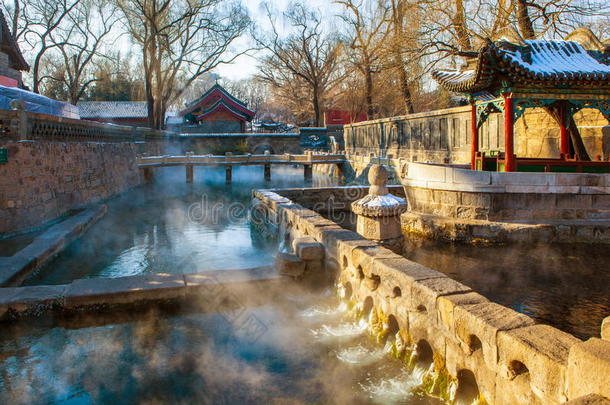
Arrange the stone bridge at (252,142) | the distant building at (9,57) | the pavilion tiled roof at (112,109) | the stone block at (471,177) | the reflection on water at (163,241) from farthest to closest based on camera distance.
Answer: the pavilion tiled roof at (112,109), the stone bridge at (252,142), the distant building at (9,57), the stone block at (471,177), the reflection on water at (163,241)

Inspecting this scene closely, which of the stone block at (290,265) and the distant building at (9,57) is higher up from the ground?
the distant building at (9,57)

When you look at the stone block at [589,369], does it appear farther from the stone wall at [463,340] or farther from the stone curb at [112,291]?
the stone curb at [112,291]

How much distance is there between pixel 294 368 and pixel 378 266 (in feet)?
4.44

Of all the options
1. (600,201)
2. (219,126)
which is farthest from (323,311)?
(219,126)

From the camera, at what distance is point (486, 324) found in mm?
3236

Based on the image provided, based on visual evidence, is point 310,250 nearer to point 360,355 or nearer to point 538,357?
point 360,355

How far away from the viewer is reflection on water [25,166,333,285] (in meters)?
8.38

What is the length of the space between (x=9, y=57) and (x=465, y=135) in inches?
819

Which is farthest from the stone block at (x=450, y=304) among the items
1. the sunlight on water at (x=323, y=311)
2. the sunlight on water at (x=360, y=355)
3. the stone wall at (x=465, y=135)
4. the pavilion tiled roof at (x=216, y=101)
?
the pavilion tiled roof at (x=216, y=101)

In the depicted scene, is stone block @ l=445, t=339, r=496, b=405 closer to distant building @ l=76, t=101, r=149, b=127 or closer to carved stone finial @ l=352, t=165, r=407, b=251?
carved stone finial @ l=352, t=165, r=407, b=251

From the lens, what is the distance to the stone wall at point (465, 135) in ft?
46.6

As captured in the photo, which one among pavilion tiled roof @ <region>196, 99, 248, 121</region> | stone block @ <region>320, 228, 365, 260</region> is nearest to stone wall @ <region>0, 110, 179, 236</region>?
stone block @ <region>320, 228, 365, 260</region>

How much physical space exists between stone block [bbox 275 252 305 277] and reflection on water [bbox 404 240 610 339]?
2.53m

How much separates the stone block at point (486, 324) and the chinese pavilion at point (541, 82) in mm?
7844
